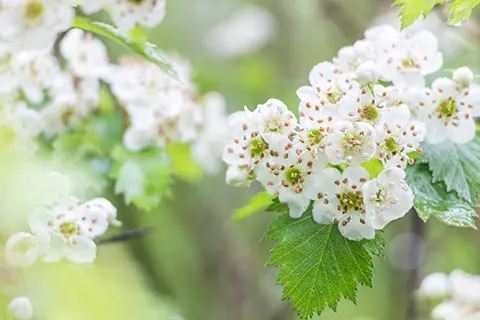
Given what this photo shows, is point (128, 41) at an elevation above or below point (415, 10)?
below

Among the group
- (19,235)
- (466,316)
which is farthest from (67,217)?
(466,316)

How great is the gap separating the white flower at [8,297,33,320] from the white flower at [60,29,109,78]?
0.68 meters

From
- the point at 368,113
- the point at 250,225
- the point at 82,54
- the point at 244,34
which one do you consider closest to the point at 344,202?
the point at 368,113

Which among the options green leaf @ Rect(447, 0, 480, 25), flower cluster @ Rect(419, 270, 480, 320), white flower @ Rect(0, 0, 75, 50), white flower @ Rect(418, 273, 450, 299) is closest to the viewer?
white flower @ Rect(0, 0, 75, 50)

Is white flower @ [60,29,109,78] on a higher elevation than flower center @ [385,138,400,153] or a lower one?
higher

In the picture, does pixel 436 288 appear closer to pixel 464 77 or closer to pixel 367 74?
pixel 464 77

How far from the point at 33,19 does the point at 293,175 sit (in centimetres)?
44

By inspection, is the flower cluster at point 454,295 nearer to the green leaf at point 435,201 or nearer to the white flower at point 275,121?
the green leaf at point 435,201

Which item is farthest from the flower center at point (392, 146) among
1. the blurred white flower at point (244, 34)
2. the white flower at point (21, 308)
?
the blurred white flower at point (244, 34)

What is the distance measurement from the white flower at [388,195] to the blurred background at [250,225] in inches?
35.3

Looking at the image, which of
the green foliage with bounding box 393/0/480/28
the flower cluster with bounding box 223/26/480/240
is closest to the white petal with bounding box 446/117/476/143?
the flower cluster with bounding box 223/26/480/240

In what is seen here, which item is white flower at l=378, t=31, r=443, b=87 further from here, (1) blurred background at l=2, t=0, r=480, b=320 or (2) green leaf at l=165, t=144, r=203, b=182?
(2) green leaf at l=165, t=144, r=203, b=182

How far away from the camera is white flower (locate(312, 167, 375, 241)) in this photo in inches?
41.8

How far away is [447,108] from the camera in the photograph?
1231 millimetres
